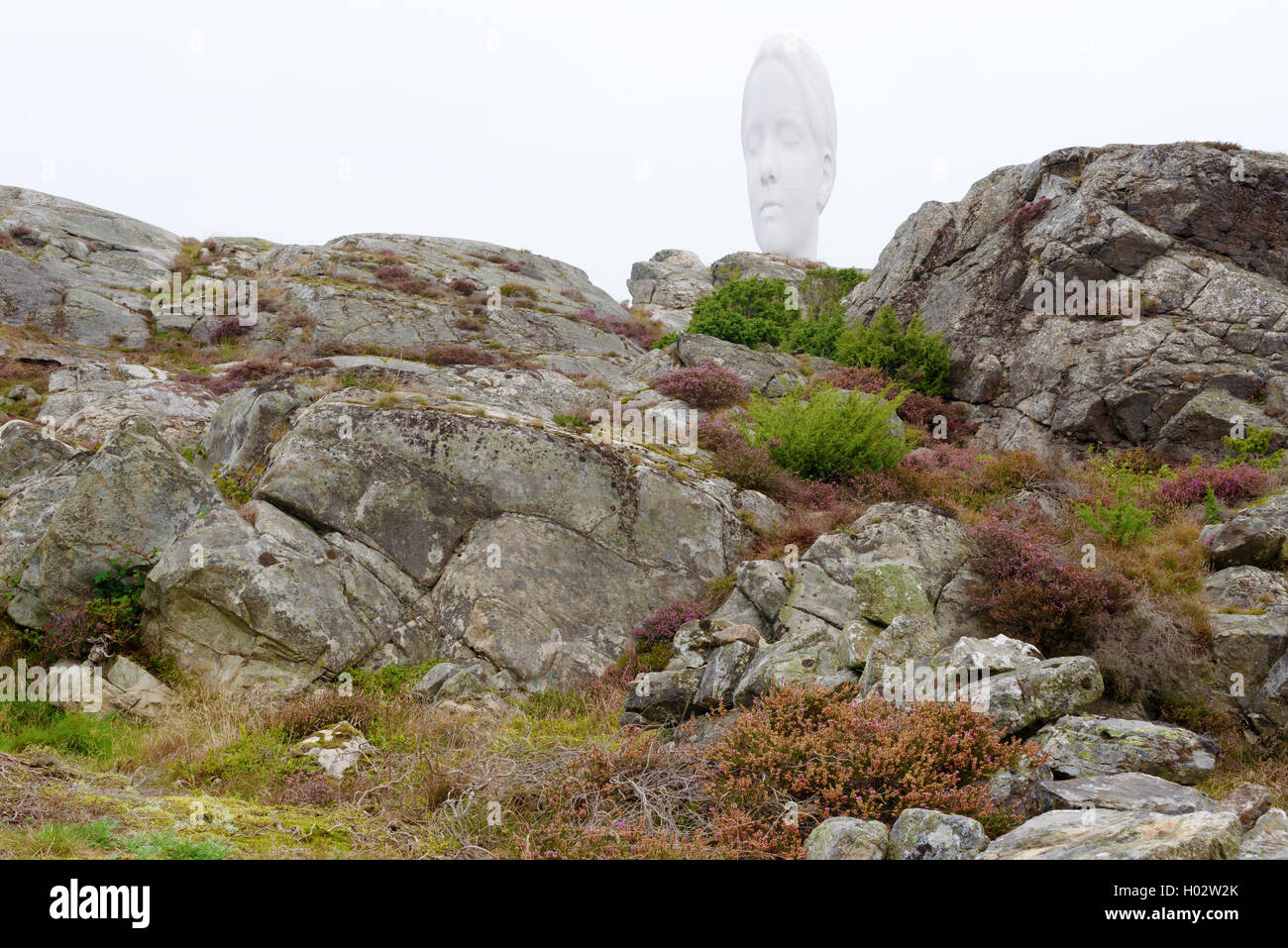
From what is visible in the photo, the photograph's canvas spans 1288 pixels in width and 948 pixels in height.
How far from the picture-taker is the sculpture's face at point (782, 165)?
40.6m

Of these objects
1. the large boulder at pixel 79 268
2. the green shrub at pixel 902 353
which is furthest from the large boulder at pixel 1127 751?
the large boulder at pixel 79 268

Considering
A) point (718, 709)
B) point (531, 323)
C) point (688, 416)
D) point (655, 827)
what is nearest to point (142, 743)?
point (655, 827)

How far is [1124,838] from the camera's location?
15.3ft

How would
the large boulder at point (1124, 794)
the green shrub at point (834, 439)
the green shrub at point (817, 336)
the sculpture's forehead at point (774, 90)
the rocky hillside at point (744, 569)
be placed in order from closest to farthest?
the large boulder at point (1124, 794) < the rocky hillside at point (744, 569) < the green shrub at point (834, 439) < the green shrub at point (817, 336) < the sculpture's forehead at point (774, 90)

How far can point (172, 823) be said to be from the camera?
20.1 ft

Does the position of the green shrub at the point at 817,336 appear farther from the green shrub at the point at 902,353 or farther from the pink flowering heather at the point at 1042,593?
the pink flowering heather at the point at 1042,593

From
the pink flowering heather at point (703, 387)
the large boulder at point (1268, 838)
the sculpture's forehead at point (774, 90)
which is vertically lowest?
the large boulder at point (1268, 838)

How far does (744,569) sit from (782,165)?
35.8 m

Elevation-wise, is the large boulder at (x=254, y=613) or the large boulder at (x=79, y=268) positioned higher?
the large boulder at (x=79, y=268)

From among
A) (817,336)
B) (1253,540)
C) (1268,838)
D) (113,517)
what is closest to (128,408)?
(113,517)

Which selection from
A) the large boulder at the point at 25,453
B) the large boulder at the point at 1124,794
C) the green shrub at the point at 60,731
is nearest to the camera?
the large boulder at the point at 1124,794

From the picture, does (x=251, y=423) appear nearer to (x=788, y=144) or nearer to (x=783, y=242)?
(x=783, y=242)

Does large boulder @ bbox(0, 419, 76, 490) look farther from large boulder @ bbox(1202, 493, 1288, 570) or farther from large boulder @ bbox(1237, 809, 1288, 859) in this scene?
large boulder @ bbox(1202, 493, 1288, 570)
